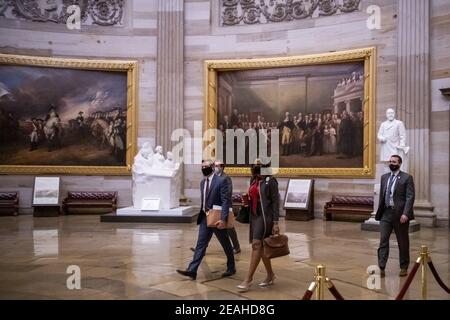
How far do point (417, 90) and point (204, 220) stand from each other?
9.76m

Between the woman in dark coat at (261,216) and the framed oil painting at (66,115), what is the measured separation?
453 inches

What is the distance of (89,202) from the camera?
17.0 meters

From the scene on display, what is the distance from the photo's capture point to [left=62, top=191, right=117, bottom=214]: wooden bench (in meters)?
16.9

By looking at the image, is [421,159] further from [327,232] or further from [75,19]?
[75,19]

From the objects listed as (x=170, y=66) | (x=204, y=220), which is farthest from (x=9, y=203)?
(x=204, y=220)

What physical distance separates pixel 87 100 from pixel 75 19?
2974mm

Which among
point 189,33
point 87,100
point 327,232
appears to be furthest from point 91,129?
point 327,232

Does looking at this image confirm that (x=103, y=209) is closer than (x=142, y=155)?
No

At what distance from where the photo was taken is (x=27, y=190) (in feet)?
55.6

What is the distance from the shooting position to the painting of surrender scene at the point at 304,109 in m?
16.0

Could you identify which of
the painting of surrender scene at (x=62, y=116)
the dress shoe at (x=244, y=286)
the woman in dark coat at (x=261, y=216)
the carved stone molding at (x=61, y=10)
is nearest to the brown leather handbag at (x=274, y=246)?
the woman in dark coat at (x=261, y=216)

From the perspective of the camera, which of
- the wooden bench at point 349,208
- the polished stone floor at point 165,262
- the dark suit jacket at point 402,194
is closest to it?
the polished stone floor at point 165,262

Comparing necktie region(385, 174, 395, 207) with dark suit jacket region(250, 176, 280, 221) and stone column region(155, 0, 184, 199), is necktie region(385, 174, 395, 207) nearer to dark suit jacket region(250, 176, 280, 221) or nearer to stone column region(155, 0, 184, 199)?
dark suit jacket region(250, 176, 280, 221)

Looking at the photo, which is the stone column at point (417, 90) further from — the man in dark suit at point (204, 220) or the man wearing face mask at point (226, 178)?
the man in dark suit at point (204, 220)
